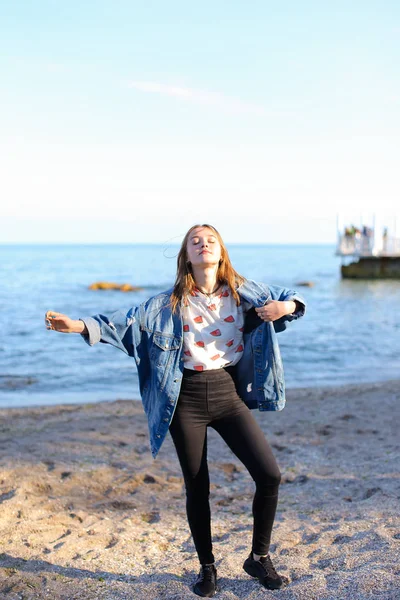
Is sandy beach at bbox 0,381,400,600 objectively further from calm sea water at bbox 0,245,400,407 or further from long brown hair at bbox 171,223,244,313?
calm sea water at bbox 0,245,400,407

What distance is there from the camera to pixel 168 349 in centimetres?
350

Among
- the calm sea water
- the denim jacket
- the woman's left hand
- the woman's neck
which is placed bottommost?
the calm sea water

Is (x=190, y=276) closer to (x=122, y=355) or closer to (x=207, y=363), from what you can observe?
(x=207, y=363)

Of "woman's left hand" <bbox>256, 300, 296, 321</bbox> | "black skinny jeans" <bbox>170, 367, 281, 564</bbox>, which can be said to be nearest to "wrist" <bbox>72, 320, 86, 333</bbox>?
"black skinny jeans" <bbox>170, 367, 281, 564</bbox>

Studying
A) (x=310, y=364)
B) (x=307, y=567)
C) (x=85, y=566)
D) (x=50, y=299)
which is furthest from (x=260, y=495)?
(x=50, y=299)

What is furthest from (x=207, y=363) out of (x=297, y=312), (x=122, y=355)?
(x=122, y=355)

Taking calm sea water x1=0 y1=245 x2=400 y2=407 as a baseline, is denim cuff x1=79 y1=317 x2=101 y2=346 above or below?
above

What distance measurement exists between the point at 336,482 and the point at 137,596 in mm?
2785

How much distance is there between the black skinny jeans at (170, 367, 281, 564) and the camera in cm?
343

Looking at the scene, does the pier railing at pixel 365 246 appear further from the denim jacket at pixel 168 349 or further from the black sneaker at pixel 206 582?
the black sneaker at pixel 206 582

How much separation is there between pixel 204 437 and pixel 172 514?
1.84m

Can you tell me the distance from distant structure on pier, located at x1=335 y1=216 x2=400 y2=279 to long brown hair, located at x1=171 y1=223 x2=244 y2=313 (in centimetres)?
4227

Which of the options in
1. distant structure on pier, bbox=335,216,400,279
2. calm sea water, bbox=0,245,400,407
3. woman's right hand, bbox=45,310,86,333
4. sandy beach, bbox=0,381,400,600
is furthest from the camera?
distant structure on pier, bbox=335,216,400,279

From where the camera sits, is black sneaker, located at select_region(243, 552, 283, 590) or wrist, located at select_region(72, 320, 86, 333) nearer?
wrist, located at select_region(72, 320, 86, 333)
